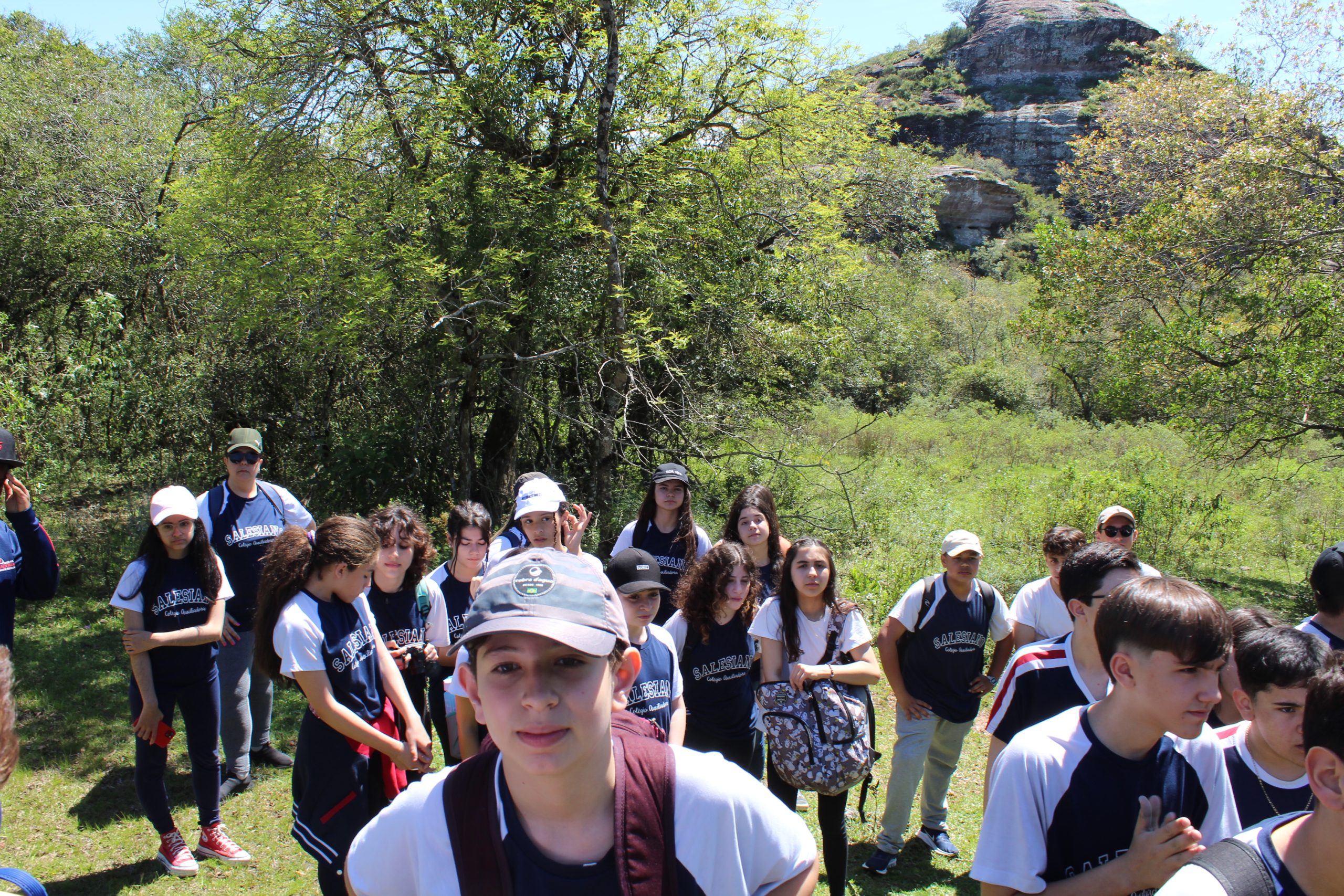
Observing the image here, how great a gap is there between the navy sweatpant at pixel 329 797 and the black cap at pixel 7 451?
200 centimetres

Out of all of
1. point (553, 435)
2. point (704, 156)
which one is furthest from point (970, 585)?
point (553, 435)

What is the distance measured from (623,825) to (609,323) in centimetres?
871

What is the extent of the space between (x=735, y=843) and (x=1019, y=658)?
1715mm

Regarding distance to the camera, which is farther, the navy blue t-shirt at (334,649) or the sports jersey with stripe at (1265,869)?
the navy blue t-shirt at (334,649)

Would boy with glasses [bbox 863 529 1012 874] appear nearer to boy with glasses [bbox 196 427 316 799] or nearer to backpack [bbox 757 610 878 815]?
backpack [bbox 757 610 878 815]

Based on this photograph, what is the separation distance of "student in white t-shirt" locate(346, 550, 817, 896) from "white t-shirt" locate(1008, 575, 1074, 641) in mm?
2978

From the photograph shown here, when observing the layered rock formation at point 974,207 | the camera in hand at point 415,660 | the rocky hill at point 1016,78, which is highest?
the rocky hill at point 1016,78

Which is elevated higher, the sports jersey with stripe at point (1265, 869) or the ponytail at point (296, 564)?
the ponytail at point (296, 564)

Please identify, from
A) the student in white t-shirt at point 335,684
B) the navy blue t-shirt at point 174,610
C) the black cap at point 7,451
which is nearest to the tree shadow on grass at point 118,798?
the navy blue t-shirt at point 174,610

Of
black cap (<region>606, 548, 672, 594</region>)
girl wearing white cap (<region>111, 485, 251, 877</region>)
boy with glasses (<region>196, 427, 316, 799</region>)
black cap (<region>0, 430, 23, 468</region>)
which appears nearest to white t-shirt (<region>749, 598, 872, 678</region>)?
black cap (<region>606, 548, 672, 594</region>)

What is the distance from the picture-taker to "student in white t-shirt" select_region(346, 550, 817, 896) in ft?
4.19

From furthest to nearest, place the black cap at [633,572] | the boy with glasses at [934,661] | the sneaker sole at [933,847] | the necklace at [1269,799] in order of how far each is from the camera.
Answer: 1. the sneaker sole at [933,847]
2. the boy with glasses at [934,661]
3. the black cap at [633,572]
4. the necklace at [1269,799]

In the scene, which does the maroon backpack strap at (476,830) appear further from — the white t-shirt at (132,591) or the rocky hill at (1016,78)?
the rocky hill at (1016,78)

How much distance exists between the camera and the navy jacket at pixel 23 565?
363cm
